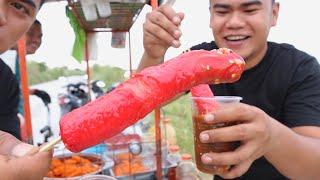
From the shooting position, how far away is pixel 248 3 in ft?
5.14

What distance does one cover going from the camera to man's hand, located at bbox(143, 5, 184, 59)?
1506 millimetres

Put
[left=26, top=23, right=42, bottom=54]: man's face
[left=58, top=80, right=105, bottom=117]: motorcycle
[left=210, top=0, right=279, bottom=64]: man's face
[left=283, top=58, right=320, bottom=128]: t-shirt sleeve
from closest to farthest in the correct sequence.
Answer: [left=283, top=58, right=320, bottom=128]: t-shirt sleeve, [left=210, top=0, right=279, bottom=64]: man's face, [left=26, top=23, right=42, bottom=54]: man's face, [left=58, top=80, right=105, bottom=117]: motorcycle


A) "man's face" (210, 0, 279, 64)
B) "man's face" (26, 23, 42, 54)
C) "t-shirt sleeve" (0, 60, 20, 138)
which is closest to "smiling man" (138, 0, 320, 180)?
"man's face" (210, 0, 279, 64)

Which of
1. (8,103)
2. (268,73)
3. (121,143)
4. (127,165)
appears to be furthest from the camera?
(121,143)

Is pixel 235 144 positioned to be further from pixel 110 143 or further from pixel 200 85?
pixel 110 143

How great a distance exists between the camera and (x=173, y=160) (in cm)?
291

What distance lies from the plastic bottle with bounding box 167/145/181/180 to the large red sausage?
1.91 metres

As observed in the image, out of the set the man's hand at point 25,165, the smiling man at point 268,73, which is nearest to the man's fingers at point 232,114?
the smiling man at point 268,73

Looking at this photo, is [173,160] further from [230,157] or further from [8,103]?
[230,157]

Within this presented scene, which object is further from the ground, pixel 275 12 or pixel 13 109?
pixel 275 12

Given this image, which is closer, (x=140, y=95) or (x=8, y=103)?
(x=140, y=95)

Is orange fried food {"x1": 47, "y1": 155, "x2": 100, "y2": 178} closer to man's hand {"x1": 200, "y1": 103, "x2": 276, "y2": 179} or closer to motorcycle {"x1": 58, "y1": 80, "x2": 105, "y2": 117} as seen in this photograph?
man's hand {"x1": 200, "y1": 103, "x2": 276, "y2": 179}

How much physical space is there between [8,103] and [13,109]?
57mm

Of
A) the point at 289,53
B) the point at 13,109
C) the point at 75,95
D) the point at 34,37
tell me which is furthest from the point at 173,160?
the point at 75,95
